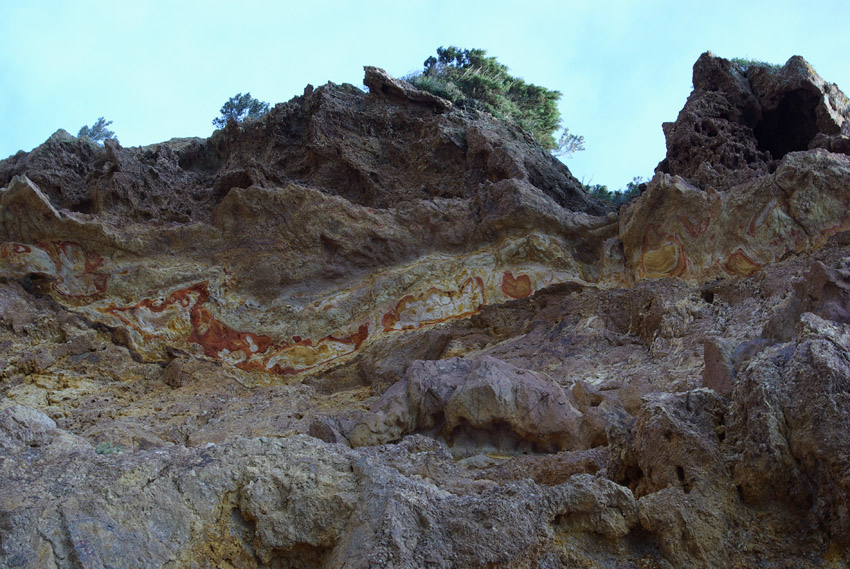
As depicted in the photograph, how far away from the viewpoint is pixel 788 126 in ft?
43.4

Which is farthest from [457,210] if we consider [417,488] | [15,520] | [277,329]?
[15,520]

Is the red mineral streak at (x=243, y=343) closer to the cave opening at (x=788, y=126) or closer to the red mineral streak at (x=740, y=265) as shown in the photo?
the red mineral streak at (x=740, y=265)

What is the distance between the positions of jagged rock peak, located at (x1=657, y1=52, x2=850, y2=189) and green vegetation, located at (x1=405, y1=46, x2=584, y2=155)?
19.5ft

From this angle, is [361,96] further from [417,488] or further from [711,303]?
[417,488]

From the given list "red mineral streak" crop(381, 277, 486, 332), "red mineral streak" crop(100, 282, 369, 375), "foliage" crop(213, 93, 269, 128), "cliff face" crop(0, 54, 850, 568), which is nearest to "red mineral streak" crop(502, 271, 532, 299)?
"cliff face" crop(0, 54, 850, 568)

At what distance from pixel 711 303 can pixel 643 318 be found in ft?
2.76

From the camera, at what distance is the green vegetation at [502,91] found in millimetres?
19188

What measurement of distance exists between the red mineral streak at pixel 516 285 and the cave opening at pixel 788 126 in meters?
4.88

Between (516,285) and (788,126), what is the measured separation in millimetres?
5744

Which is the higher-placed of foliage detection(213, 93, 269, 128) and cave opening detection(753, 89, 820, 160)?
foliage detection(213, 93, 269, 128)

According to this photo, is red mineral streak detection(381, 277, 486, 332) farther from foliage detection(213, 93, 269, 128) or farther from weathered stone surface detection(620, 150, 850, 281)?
foliage detection(213, 93, 269, 128)

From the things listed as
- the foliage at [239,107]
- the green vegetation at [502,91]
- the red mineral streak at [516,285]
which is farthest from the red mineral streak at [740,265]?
the foliage at [239,107]

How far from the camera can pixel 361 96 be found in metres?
15.5

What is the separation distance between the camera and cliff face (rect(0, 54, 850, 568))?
4.03 meters
